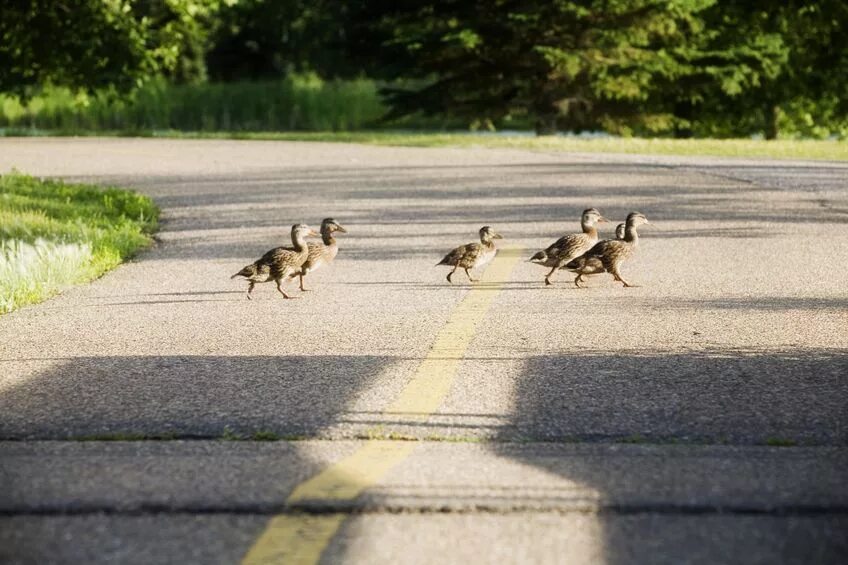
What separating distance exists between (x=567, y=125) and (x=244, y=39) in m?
30.9

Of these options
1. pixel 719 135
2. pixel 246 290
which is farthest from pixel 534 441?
pixel 719 135

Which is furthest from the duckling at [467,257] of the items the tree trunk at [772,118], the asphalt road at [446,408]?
the tree trunk at [772,118]

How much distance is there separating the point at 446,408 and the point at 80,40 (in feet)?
48.9

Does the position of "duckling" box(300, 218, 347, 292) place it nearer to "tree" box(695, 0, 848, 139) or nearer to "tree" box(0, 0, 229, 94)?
"tree" box(0, 0, 229, 94)

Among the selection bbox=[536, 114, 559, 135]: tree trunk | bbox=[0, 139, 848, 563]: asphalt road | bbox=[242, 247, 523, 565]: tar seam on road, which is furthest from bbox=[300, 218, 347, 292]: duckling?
bbox=[536, 114, 559, 135]: tree trunk

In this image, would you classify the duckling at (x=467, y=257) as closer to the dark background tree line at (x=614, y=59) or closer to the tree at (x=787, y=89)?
the dark background tree line at (x=614, y=59)

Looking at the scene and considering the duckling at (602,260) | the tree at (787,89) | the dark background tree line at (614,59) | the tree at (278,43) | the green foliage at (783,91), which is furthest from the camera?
the tree at (278,43)

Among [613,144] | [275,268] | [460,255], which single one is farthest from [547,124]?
[275,268]

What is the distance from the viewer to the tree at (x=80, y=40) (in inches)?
798

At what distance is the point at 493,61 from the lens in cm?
4772

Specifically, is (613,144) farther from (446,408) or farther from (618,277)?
(446,408)

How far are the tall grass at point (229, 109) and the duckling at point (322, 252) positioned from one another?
3724cm

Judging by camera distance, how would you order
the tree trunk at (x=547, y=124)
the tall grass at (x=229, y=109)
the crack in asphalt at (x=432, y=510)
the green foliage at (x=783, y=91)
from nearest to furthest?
the crack in asphalt at (x=432, y=510) → the green foliage at (x=783, y=91) → the tree trunk at (x=547, y=124) → the tall grass at (x=229, y=109)

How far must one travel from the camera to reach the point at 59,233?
15281 mm
